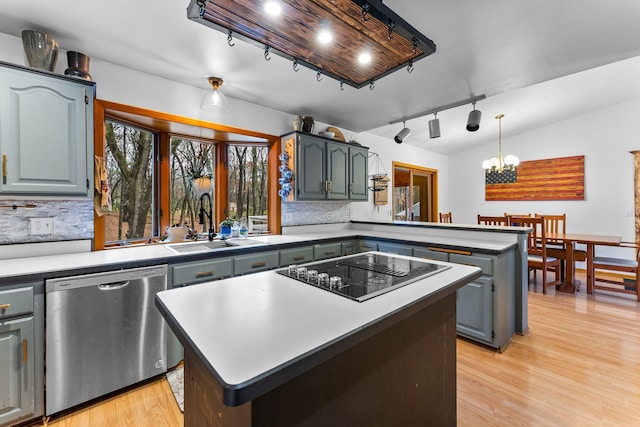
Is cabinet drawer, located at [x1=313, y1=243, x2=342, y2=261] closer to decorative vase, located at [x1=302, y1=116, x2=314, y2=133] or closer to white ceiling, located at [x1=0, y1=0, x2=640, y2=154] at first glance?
decorative vase, located at [x1=302, y1=116, x2=314, y2=133]

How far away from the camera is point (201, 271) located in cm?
216

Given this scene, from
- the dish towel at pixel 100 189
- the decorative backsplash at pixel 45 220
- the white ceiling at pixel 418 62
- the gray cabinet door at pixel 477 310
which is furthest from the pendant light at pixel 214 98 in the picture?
the gray cabinet door at pixel 477 310

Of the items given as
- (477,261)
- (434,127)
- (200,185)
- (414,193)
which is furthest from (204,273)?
(414,193)

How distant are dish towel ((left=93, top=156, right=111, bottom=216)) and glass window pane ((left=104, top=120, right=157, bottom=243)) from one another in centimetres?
34

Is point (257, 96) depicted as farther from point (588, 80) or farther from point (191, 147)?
point (588, 80)

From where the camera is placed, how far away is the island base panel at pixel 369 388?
0.78m

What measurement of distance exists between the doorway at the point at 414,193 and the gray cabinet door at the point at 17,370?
15.4ft

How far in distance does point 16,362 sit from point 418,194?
6.10 meters

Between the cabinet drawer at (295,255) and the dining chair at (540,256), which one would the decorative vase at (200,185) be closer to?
the cabinet drawer at (295,255)

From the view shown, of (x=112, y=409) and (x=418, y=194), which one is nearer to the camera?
(x=112, y=409)

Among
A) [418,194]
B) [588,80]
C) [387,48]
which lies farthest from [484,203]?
[387,48]

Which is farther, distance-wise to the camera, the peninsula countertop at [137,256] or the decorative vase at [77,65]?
the decorative vase at [77,65]

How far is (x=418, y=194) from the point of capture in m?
6.09

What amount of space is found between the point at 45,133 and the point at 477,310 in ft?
11.5
